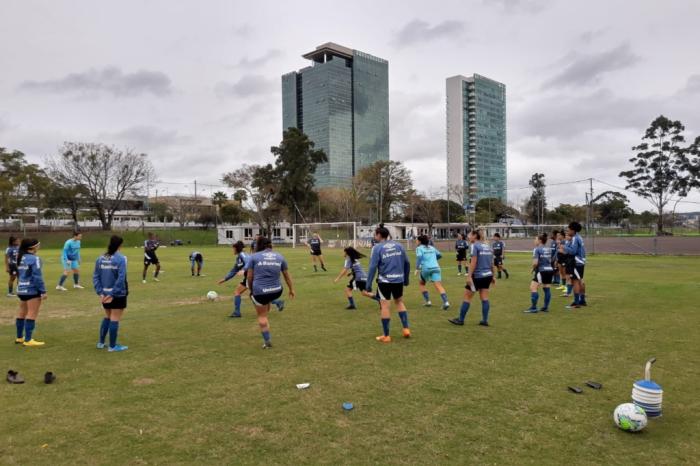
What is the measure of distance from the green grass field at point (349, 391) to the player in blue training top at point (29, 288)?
1.15ft

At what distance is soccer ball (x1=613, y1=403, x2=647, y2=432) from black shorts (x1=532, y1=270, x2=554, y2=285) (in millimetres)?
6329

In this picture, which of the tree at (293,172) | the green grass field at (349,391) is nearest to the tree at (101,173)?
the tree at (293,172)

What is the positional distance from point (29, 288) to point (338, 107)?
12095 centimetres

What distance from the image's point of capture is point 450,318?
32.6 feet

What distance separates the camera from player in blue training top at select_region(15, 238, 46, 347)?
24.6 ft

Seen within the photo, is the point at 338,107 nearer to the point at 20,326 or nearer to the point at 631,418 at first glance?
the point at 20,326

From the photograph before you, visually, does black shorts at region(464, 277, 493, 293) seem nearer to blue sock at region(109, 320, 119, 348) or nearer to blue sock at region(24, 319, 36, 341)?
blue sock at region(109, 320, 119, 348)

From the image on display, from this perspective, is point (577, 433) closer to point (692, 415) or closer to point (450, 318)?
point (692, 415)

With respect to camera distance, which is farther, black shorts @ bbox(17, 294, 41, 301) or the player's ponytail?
black shorts @ bbox(17, 294, 41, 301)

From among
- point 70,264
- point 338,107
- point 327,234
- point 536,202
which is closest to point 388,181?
point 327,234

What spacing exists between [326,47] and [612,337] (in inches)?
5146

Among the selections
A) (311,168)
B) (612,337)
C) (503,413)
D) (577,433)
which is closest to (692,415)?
(577,433)

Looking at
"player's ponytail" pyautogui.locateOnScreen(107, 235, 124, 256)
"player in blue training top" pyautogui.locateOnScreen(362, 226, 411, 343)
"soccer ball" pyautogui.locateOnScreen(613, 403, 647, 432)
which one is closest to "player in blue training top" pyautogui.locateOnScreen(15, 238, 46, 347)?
"player's ponytail" pyautogui.locateOnScreen(107, 235, 124, 256)

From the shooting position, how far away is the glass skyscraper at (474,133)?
135 metres
